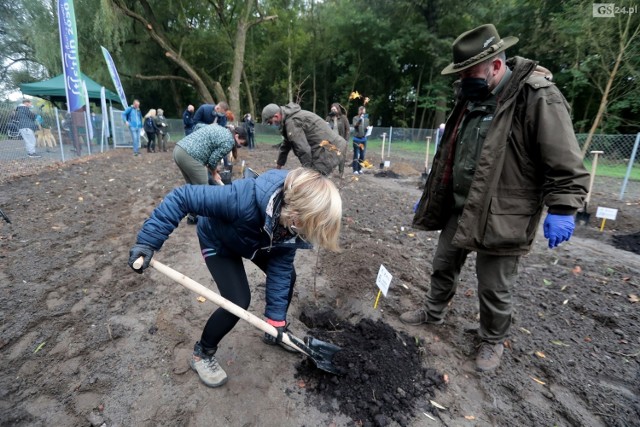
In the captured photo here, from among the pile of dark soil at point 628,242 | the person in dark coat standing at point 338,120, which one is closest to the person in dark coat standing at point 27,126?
the person in dark coat standing at point 338,120

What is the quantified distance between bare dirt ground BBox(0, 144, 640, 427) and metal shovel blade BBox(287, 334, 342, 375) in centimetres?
20

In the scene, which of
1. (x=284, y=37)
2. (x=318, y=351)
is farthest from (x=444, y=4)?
(x=318, y=351)

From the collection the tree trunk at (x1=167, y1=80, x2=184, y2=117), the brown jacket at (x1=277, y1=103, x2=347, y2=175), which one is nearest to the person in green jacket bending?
the brown jacket at (x1=277, y1=103, x2=347, y2=175)

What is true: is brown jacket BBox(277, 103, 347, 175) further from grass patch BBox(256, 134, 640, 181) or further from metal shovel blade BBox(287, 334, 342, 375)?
grass patch BBox(256, 134, 640, 181)

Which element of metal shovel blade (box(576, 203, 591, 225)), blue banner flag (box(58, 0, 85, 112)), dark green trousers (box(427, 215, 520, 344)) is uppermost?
blue banner flag (box(58, 0, 85, 112))

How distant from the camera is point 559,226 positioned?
1893 millimetres

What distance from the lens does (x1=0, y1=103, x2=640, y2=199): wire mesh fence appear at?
807 centimetres

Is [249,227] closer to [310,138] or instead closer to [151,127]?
[310,138]

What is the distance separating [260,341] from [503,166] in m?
2.12

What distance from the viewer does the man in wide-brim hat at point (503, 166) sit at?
5.90 feet

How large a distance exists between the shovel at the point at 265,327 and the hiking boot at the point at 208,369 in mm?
429

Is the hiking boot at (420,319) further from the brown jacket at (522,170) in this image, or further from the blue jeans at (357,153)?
the blue jeans at (357,153)

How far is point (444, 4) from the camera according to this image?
2091 centimetres

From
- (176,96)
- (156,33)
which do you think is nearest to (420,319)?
(156,33)
